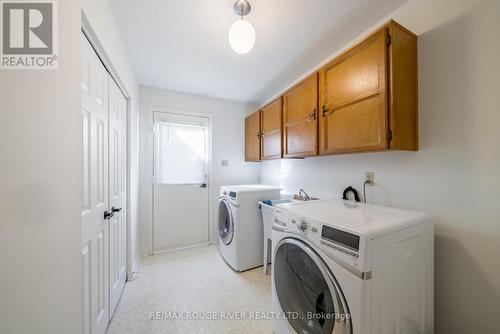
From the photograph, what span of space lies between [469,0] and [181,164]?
306cm

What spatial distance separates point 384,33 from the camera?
1.12 m

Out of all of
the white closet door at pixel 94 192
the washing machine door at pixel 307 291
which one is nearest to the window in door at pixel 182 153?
the white closet door at pixel 94 192

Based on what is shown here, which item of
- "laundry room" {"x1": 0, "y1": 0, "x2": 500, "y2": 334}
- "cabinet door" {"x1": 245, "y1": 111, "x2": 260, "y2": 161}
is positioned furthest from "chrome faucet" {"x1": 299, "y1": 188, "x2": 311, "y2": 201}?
"cabinet door" {"x1": 245, "y1": 111, "x2": 260, "y2": 161}

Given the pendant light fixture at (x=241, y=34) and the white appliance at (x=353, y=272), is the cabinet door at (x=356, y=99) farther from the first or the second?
the pendant light fixture at (x=241, y=34)

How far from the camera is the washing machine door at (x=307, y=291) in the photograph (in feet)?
2.77

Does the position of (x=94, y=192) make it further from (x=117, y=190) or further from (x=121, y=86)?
(x=121, y=86)

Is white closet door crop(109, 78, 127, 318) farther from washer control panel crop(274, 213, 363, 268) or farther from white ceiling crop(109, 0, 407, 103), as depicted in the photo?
washer control panel crop(274, 213, 363, 268)

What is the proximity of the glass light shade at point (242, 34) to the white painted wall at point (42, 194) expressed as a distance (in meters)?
0.77

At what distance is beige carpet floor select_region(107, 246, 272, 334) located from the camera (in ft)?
4.67

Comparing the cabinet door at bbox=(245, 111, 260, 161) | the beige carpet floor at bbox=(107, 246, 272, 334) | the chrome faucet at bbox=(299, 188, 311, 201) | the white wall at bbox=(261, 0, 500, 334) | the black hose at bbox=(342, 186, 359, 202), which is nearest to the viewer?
the white wall at bbox=(261, 0, 500, 334)

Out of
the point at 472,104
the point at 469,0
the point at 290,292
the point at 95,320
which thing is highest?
the point at 469,0

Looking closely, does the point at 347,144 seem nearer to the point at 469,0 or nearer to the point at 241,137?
the point at 469,0

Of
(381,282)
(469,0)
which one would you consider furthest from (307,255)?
(469,0)

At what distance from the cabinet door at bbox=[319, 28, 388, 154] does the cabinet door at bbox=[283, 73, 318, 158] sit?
80 millimetres
